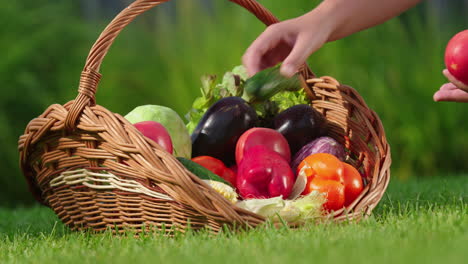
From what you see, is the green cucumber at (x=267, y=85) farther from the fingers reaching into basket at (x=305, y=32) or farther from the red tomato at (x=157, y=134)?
the red tomato at (x=157, y=134)

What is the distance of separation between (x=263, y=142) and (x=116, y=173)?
0.73 metres

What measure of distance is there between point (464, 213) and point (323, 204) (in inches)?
20.2

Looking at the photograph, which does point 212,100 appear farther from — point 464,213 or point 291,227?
point 464,213

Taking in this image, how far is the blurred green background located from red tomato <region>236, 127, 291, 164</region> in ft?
8.80

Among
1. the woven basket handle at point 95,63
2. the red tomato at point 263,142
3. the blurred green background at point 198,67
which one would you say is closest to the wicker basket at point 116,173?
the woven basket handle at point 95,63

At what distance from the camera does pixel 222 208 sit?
1953mm

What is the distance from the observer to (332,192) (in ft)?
7.61

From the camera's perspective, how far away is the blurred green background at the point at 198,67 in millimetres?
Result: 5164

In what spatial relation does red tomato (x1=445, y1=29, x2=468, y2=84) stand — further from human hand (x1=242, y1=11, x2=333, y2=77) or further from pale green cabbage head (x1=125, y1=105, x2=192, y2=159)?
pale green cabbage head (x1=125, y1=105, x2=192, y2=159)

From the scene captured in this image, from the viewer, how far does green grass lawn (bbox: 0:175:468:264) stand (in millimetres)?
1519

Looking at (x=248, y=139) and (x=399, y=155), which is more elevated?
(x=248, y=139)

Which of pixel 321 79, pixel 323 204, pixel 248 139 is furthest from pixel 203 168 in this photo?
pixel 321 79

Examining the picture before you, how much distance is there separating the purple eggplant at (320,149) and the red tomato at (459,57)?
1.93 ft

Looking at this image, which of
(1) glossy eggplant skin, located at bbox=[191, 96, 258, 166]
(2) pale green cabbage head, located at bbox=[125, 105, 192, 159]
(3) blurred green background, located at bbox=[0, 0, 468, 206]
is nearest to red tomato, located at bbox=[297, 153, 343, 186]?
(1) glossy eggplant skin, located at bbox=[191, 96, 258, 166]
